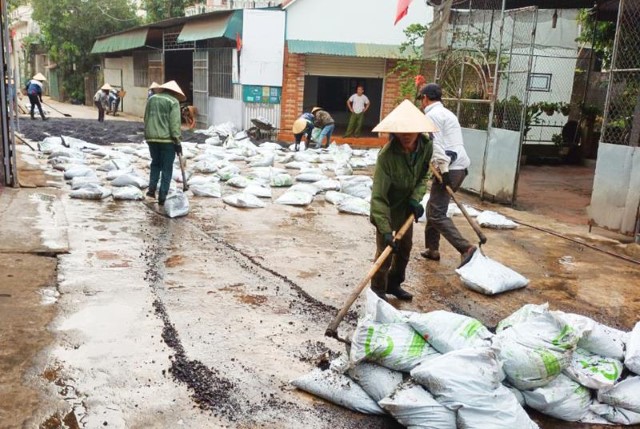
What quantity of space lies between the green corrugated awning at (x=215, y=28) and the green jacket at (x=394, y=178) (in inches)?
467

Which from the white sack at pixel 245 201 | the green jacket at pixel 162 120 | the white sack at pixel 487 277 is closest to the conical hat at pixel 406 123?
the white sack at pixel 487 277

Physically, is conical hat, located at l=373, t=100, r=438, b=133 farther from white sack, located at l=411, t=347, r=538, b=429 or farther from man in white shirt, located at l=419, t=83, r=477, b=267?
white sack, located at l=411, t=347, r=538, b=429

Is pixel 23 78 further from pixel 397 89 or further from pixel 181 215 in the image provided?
pixel 181 215

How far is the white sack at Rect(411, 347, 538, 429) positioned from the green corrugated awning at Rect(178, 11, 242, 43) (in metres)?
13.5

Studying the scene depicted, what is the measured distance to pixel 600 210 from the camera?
22.2ft

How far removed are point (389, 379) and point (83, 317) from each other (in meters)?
2.06

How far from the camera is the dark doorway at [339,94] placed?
63.3 feet

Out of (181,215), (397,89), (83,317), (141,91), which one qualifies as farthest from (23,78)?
(83,317)

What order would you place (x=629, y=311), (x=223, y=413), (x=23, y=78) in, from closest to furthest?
1. (x=223, y=413)
2. (x=629, y=311)
3. (x=23, y=78)

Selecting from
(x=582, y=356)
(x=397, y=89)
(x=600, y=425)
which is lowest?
(x=600, y=425)

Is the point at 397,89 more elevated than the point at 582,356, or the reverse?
the point at 397,89

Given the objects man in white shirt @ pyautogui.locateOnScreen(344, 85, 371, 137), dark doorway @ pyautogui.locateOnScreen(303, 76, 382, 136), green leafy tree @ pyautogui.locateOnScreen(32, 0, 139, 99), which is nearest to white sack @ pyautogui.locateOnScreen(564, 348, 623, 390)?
man in white shirt @ pyautogui.locateOnScreen(344, 85, 371, 137)

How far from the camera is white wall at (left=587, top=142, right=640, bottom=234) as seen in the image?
6.32 meters

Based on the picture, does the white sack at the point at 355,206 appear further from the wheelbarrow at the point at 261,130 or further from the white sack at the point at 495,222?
the wheelbarrow at the point at 261,130
